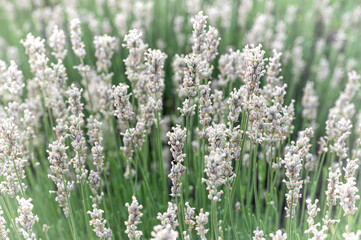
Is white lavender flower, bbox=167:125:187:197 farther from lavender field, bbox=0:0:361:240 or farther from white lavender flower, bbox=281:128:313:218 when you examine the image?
white lavender flower, bbox=281:128:313:218

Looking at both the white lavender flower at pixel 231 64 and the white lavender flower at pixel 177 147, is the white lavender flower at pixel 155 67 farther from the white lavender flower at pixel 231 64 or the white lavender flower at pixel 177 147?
the white lavender flower at pixel 231 64

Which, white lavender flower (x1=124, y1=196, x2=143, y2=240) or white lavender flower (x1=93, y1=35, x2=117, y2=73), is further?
white lavender flower (x1=93, y1=35, x2=117, y2=73)

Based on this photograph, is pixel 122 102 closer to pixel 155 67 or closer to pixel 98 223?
pixel 155 67

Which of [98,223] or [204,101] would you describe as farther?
[204,101]

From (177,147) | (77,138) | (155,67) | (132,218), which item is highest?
(155,67)

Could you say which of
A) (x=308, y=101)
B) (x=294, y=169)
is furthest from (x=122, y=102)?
(x=308, y=101)

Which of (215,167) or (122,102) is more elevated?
(122,102)

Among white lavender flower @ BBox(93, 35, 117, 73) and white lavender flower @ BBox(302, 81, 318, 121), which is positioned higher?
white lavender flower @ BBox(93, 35, 117, 73)

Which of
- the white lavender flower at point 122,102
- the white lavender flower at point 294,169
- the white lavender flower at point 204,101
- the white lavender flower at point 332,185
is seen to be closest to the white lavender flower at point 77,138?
the white lavender flower at point 122,102

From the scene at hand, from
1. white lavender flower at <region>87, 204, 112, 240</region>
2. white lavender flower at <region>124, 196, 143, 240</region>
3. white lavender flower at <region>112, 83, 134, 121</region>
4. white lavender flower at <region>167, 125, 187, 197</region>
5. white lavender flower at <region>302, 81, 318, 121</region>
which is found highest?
white lavender flower at <region>302, 81, 318, 121</region>

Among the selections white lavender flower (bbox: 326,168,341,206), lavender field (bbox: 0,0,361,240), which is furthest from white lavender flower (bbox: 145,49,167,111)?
white lavender flower (bbox: 326,168,341,206)

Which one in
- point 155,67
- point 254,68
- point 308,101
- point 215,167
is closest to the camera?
point 215,167

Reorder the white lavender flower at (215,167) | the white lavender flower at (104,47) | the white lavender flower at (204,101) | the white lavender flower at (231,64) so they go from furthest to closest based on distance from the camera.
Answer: the white lavender flower at (104,47) → the white lavender flower at (231,64) → the white lavender flower at (204,101) → the white lavender flower at (215,167)
